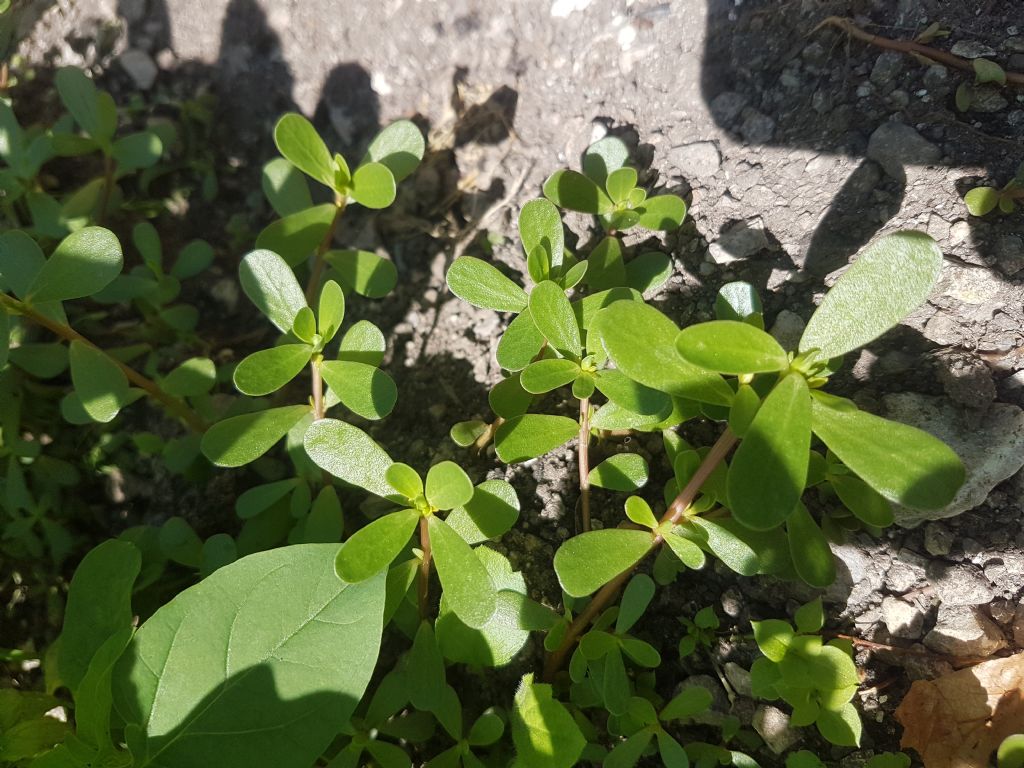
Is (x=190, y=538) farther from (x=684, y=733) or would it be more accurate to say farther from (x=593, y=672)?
(x=684, y=733)

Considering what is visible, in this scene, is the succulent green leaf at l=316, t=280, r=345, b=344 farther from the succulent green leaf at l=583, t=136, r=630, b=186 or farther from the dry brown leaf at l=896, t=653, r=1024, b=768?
the dry brown leaf at l=896, t=653, r=1024, b=768

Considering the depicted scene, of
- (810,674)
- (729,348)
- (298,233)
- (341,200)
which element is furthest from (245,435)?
(810,674)

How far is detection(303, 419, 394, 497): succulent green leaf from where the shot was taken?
1.38 meters

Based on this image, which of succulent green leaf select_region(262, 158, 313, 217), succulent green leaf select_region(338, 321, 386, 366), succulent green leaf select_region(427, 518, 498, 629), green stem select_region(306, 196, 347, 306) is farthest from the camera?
succulent green leaf select_region(262, 158, 313, 217)

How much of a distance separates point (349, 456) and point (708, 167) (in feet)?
3.99

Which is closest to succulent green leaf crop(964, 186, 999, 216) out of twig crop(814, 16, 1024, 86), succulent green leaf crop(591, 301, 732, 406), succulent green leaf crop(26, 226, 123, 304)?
twig crop(814, 16, 1024, 86)

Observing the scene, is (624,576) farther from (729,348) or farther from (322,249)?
(322,249)

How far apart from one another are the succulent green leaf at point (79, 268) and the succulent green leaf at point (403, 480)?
0.71 meters

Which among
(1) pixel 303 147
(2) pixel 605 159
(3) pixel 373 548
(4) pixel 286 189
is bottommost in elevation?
(3) pixel 373 548

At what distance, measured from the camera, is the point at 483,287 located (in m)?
1.54

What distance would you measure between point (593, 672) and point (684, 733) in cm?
34

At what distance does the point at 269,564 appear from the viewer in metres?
1.28

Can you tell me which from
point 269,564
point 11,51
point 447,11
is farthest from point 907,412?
point 11,51

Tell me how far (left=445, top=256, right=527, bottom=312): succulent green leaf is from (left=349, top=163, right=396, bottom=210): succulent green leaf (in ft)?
0.88
